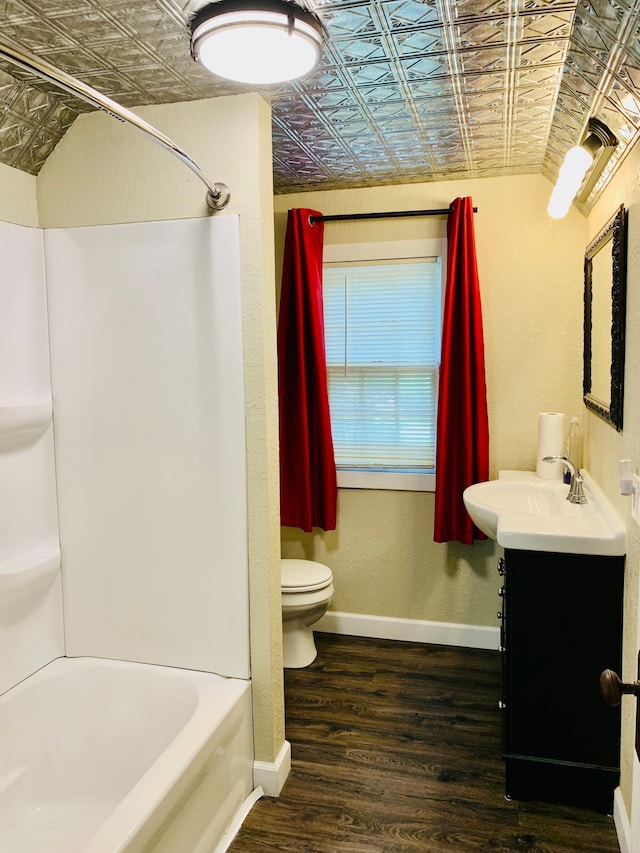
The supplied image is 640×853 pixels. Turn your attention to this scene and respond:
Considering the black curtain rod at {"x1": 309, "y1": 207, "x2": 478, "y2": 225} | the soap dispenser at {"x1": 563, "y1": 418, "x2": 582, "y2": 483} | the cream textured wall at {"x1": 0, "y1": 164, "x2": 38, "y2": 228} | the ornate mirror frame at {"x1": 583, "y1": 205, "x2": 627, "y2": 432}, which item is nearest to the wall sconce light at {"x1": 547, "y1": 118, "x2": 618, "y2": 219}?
the ornate mirror frame at {"x1": 583, "y1": 205, "x2": 627, "y2": 432}

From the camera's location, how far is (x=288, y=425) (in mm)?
3316

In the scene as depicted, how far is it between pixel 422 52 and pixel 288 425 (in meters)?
1.87

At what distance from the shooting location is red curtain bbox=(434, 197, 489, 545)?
3.06 m

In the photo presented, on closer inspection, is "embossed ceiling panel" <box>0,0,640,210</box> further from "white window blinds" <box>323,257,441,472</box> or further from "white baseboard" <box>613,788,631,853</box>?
"white baseboard" <box>613,788,631,853</box>

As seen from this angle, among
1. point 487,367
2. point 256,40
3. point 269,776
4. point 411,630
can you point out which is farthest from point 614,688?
point 411,630

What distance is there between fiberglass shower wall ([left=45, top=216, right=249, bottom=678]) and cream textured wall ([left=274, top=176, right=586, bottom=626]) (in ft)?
4.28

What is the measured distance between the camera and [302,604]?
301 cm

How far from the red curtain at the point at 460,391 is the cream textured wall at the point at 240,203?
113 centimetres

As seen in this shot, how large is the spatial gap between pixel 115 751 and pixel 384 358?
2129 millimetres

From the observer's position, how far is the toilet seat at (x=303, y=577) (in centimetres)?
299

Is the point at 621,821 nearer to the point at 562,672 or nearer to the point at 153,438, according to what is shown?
the point at 562,672

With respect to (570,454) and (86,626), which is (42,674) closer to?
(86,626)

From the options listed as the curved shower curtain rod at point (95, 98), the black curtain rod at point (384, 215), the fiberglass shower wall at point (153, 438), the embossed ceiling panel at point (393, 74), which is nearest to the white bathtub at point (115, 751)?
the fiberglass shower wall at point (153, 438)

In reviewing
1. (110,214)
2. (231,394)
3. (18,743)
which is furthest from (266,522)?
(110,214)
